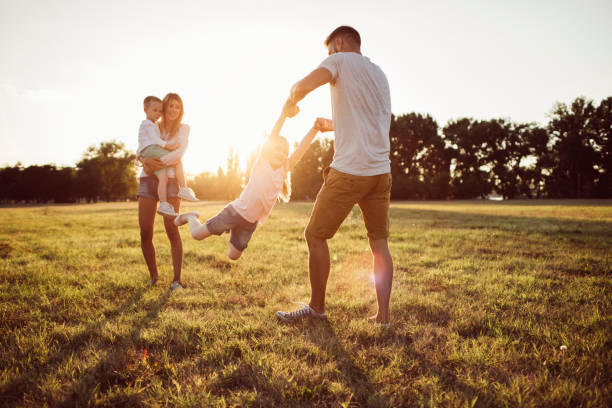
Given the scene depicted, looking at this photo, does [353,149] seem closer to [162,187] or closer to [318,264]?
[318,264]

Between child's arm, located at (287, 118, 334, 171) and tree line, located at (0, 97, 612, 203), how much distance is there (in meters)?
56.0

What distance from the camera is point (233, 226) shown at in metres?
3.61

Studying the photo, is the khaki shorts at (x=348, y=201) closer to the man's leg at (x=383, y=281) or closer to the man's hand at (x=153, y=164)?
the man's leg at (x=383, y=281)

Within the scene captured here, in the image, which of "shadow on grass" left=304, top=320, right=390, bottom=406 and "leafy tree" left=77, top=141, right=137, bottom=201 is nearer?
"shadow on grass" left=304, top=320, right=390, bottom=406

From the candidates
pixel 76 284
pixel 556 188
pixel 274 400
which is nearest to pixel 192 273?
pixel 76 284

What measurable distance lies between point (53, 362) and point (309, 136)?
127 inches

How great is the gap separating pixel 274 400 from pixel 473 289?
3.51 metres

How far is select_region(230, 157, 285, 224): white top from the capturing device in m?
3.52

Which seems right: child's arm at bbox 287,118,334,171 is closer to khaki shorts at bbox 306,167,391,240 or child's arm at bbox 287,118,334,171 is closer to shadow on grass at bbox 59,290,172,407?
khaki shorts at bbox 306,167,391,240

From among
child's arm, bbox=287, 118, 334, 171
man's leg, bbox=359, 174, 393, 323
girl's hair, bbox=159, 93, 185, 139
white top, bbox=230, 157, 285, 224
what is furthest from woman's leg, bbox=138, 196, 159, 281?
man's leg, bbox=359, 174, 393, 323

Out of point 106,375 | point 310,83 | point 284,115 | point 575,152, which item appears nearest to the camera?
point 106,375

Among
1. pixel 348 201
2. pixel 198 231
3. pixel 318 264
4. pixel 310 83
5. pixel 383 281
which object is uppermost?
pixel 310 83

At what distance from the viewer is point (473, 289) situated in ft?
14.9

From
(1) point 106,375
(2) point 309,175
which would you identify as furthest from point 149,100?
(2) point 309,175
